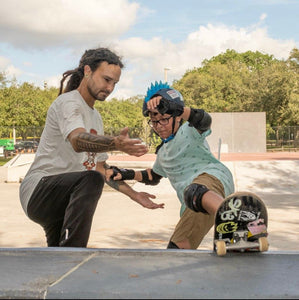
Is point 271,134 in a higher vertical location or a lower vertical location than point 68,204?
higher

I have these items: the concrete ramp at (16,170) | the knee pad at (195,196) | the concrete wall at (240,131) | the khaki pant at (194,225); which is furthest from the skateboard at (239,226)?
the concrete wall at (240,131)

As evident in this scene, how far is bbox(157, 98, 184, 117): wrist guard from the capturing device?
3309 millimetres

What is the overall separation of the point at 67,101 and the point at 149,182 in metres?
1.07

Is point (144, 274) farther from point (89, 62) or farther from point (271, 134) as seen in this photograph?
point (271, 134)

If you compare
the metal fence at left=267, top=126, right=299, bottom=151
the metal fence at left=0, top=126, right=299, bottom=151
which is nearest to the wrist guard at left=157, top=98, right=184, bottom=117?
the metal fence at left=0, top=126, right=299, bottom=151

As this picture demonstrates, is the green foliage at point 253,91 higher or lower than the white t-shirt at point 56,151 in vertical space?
higher

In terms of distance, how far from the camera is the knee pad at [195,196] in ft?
9.62

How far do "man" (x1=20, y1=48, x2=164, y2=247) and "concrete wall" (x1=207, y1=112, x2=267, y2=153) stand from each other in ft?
103

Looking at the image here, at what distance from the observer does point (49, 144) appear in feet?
11.2

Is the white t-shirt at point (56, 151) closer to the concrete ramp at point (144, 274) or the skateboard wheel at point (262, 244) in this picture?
the concrete ramp at point (144, 274)

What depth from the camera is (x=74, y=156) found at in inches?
135

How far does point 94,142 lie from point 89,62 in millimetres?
829

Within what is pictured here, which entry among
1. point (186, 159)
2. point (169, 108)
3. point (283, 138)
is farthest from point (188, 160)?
point (283, 138)

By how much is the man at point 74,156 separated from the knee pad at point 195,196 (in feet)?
1.20
